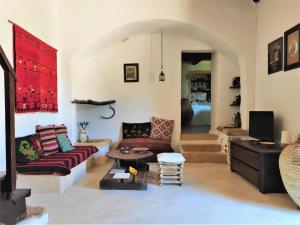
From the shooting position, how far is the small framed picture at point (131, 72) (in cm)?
621

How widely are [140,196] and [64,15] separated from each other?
368 centimetres

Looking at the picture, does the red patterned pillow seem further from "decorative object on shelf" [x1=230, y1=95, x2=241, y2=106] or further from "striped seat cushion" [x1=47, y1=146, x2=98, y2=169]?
"striped seat cushion" [x1=47, y1=146, x2=98, y2=169]

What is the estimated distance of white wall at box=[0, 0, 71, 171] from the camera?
3424 millimetres

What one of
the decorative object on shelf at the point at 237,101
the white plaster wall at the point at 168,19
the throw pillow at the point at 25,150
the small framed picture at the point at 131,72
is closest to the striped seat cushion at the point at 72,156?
the throw pillow at the point at 25,150

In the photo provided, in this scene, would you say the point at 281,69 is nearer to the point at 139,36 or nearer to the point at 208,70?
the point at 139,36

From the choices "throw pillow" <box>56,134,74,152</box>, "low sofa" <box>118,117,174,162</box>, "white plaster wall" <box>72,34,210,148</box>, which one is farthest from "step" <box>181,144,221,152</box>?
"throw pillow" <box>56,134,74,152</box>

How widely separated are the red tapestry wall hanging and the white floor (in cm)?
138

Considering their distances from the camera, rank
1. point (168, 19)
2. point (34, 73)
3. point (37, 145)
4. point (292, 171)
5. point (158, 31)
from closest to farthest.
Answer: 1. point (292, 171)
2. point (37, 145)
3. point (34, 73)
4. point (168, 19)
5. point (158, 31)

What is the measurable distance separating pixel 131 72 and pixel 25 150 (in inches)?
129

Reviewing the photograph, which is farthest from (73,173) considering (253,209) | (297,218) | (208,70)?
(208,70)

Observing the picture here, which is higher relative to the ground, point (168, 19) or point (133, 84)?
point (168, 19)

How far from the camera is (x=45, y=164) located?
134 inches

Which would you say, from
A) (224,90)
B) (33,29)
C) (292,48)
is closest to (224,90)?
(224,90)

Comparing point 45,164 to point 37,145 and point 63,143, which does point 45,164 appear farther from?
point 63,143
